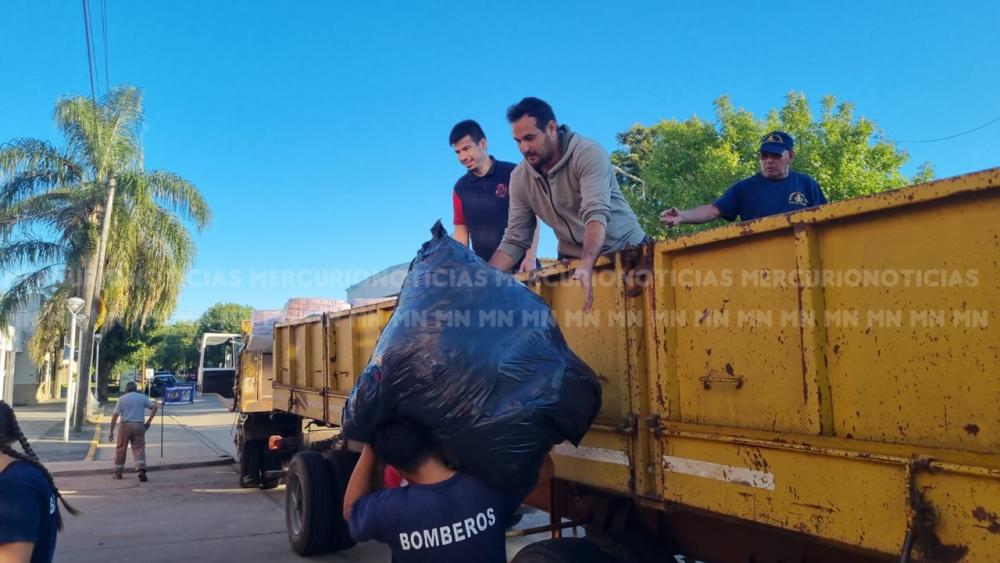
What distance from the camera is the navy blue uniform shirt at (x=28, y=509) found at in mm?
2334

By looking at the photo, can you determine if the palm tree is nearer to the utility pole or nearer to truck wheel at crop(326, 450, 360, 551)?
the utility pole

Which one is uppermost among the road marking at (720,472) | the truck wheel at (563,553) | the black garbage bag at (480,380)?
the black garbage bag at (480,380)

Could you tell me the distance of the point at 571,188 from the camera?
3.32 m

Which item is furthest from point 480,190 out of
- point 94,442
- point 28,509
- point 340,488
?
point 94,442

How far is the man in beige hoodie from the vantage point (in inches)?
116

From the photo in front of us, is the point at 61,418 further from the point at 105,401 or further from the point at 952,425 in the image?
the point at 952,425

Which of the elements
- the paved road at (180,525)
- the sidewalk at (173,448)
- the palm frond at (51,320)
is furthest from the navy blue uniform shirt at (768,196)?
A: the palm frond at (51,320)

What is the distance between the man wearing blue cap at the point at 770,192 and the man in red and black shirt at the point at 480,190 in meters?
1.20

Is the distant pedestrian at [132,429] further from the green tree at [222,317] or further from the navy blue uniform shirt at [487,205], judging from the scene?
the green tree at [222,317]

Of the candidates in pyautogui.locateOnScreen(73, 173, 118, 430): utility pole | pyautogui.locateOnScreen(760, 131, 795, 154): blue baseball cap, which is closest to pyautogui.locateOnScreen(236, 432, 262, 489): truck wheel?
pyautogui.locateOnScreen(760, 131, 795, 154): blue baseball cap

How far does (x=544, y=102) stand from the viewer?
126 inches

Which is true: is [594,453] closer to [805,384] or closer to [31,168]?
[805,384]

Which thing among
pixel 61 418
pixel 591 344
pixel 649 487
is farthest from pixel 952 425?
pixel 61 418

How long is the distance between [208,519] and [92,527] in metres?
1.14
